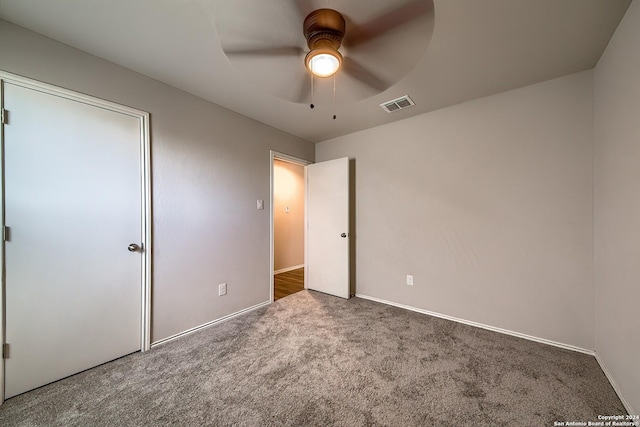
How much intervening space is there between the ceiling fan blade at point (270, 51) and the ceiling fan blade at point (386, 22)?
23 cm

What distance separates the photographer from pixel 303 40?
3.34ft

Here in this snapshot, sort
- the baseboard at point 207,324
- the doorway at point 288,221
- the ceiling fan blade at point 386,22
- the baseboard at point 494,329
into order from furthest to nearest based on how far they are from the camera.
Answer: the doorway at point 288,221, the baseboard at point 207,324, the baseboard at point 494,329, the ceiling fan blade at point 386,22

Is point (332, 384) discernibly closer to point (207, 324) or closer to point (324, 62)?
point (207, 324)

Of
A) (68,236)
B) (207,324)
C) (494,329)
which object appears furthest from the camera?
(207,324)

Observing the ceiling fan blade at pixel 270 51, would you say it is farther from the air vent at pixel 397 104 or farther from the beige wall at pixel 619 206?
the beige wall at pixel 619 206

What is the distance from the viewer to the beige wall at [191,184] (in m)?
1.71

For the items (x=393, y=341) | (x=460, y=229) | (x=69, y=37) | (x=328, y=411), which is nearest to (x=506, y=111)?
(x=460, y=229)

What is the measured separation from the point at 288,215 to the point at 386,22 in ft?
13.8

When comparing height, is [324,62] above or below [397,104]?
below

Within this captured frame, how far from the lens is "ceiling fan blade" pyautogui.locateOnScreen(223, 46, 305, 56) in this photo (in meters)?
1.04

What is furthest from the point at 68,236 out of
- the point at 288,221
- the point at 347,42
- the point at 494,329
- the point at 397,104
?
the point at 494,329

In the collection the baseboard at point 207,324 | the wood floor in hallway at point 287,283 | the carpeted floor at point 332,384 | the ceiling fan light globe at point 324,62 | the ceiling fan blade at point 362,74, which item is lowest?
the wood floor in hallway at point 287,283

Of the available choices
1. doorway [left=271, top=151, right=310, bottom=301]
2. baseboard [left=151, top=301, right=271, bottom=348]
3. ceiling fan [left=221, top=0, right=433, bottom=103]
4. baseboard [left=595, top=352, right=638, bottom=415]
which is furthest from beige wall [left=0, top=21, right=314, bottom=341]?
baseboard [left=595, top=352, right=638, bottom=415]

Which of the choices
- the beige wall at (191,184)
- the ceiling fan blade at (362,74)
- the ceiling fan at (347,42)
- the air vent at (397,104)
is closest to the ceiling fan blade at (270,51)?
the ceiling fan at (347,42)
